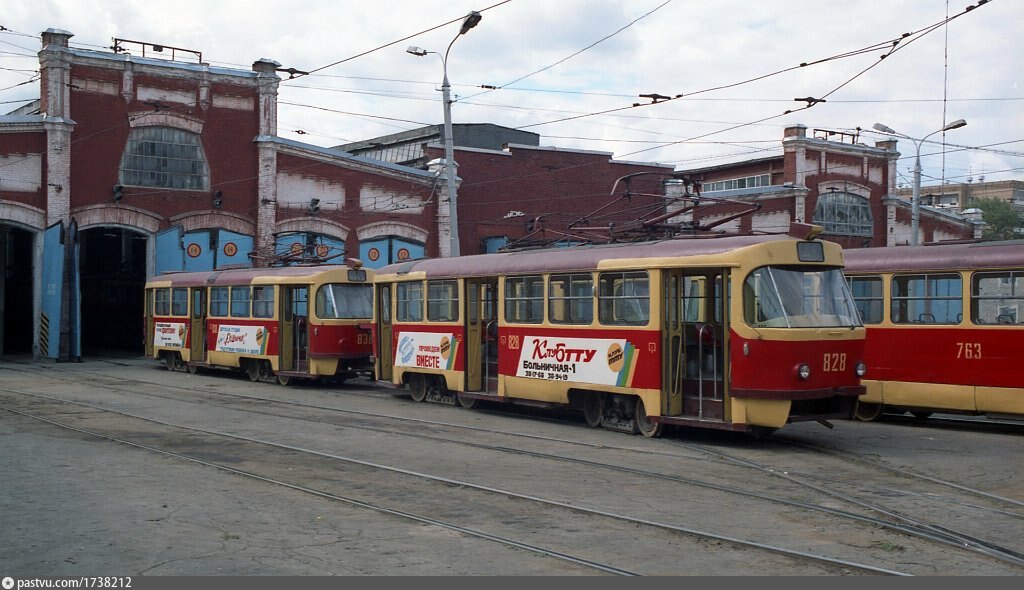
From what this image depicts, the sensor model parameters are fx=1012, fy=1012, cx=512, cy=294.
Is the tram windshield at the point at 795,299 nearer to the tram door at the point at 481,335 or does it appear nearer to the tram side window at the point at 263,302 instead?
the tram door at the point at 481,335

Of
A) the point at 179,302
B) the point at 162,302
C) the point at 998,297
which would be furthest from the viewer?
the point at 162,302

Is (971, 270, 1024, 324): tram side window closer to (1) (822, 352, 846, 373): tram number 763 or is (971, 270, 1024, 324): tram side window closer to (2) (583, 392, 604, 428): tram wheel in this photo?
(1) (822, 352, 846, 373): tram number 763

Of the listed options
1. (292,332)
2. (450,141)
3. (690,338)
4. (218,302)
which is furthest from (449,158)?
(690,338)

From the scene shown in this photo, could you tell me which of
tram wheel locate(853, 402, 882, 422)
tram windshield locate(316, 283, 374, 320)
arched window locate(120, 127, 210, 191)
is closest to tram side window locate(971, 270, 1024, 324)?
tram wheel locate(853, 402, 882, 422)

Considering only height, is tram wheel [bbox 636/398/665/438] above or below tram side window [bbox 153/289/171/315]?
below

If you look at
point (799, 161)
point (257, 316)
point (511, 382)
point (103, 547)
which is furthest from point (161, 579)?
point (799, 161)

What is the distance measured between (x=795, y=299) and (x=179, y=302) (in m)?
20.3

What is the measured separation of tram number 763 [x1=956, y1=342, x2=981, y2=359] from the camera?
48.2ft

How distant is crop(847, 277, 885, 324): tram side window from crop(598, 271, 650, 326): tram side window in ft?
13.8

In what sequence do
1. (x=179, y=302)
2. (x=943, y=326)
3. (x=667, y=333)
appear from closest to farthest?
(x=667, y=333) → (x=943, y=326) → (x=179, y=302)

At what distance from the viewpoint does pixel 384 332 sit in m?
20.7

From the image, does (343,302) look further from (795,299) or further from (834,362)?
(834,362)

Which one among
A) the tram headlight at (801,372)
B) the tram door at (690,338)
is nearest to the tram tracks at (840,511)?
the tram door at (690,338)

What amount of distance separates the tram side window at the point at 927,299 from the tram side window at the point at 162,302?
20.6m
